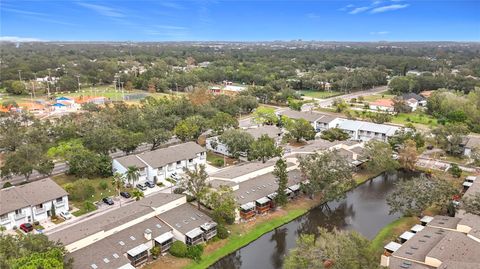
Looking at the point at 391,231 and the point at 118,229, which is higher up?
the point at 118,229

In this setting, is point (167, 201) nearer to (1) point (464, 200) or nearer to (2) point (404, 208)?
(2) point (404, 208)

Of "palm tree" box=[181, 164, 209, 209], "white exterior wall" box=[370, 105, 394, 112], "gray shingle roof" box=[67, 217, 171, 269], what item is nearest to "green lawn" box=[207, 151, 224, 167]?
"palm tree" box=[181, 164, 209, 209]

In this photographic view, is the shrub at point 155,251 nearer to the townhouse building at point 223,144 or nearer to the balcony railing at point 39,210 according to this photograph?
the balcony railing at point 39,210

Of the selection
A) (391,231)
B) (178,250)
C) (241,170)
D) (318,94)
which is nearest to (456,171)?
(391,231)

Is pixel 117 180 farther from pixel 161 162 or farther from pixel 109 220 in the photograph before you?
pixel 109 220

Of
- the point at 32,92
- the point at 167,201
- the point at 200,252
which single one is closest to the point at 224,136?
the point at 167,201
